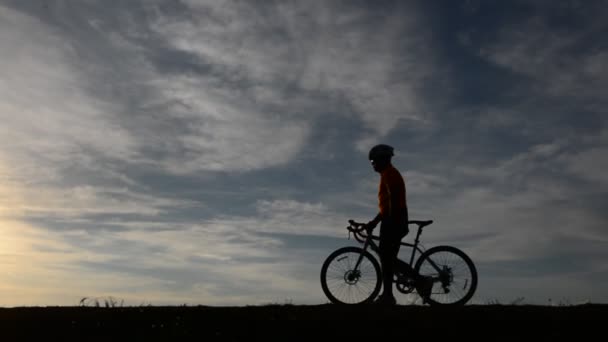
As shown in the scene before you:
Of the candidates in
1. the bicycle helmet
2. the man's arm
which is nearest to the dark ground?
the man's arm

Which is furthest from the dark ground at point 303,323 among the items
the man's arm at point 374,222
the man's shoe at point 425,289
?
the man's arm at point 374,222

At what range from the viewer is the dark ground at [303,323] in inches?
414

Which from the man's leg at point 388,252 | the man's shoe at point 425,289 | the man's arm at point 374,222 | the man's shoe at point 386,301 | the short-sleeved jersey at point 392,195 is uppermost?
the short-sleeved jersey at point 392,195

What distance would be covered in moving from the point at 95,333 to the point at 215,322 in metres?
2.09

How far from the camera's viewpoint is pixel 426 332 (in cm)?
1042

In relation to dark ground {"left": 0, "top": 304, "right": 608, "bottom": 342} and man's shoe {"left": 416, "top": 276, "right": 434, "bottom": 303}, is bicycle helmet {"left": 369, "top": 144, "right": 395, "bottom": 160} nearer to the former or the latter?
man's shoe {"left": 416, "top": 276, "right": 434, "bottom": 303}

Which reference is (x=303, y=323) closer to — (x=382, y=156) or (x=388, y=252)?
(x=388, y=252)

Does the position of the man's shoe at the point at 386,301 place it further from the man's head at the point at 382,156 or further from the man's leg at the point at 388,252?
the man's head at the point at 382,156

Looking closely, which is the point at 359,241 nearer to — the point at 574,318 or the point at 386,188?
the point at 386,188

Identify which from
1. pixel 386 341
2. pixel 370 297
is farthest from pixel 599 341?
pixel 370 297

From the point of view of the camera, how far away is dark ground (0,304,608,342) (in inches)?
414

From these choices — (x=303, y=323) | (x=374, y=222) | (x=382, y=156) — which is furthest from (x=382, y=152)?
(x=303, y=323)

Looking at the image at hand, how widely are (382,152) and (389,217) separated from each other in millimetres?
1345

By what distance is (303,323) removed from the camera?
36.4ft
